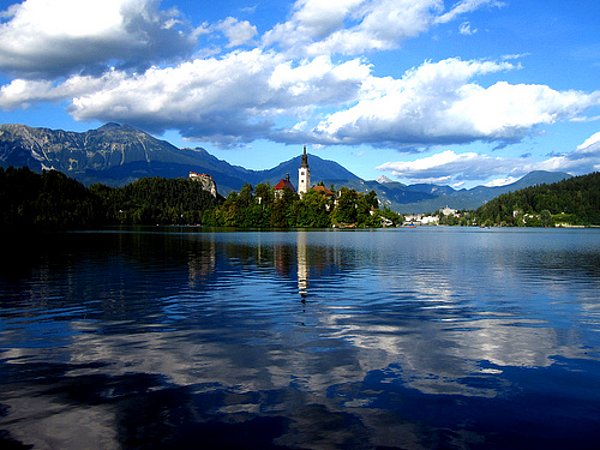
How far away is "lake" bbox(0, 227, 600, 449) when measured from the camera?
1112 centimetres

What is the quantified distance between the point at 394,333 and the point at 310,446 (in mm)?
11579

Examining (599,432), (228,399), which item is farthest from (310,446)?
(599,432)

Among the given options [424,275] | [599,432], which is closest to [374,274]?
[424,275]

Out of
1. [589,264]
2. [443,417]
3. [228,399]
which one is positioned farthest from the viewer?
[589,264]

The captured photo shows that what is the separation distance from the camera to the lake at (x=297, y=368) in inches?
438

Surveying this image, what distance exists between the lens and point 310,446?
34.1ft

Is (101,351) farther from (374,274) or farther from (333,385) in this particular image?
(374,274)

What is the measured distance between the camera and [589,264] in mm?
57812

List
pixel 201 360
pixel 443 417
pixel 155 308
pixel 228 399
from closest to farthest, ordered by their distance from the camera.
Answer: pixel 443 417
pixel 228 399
pixel 201 360
pixel 155 308

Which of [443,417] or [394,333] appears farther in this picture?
[394,333]

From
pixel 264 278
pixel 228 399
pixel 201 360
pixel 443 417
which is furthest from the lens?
pixel 264 278

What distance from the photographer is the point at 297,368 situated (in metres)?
15.9

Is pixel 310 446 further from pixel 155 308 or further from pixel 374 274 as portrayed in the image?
pixel 374 274

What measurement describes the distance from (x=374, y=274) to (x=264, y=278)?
1075 centimetres
